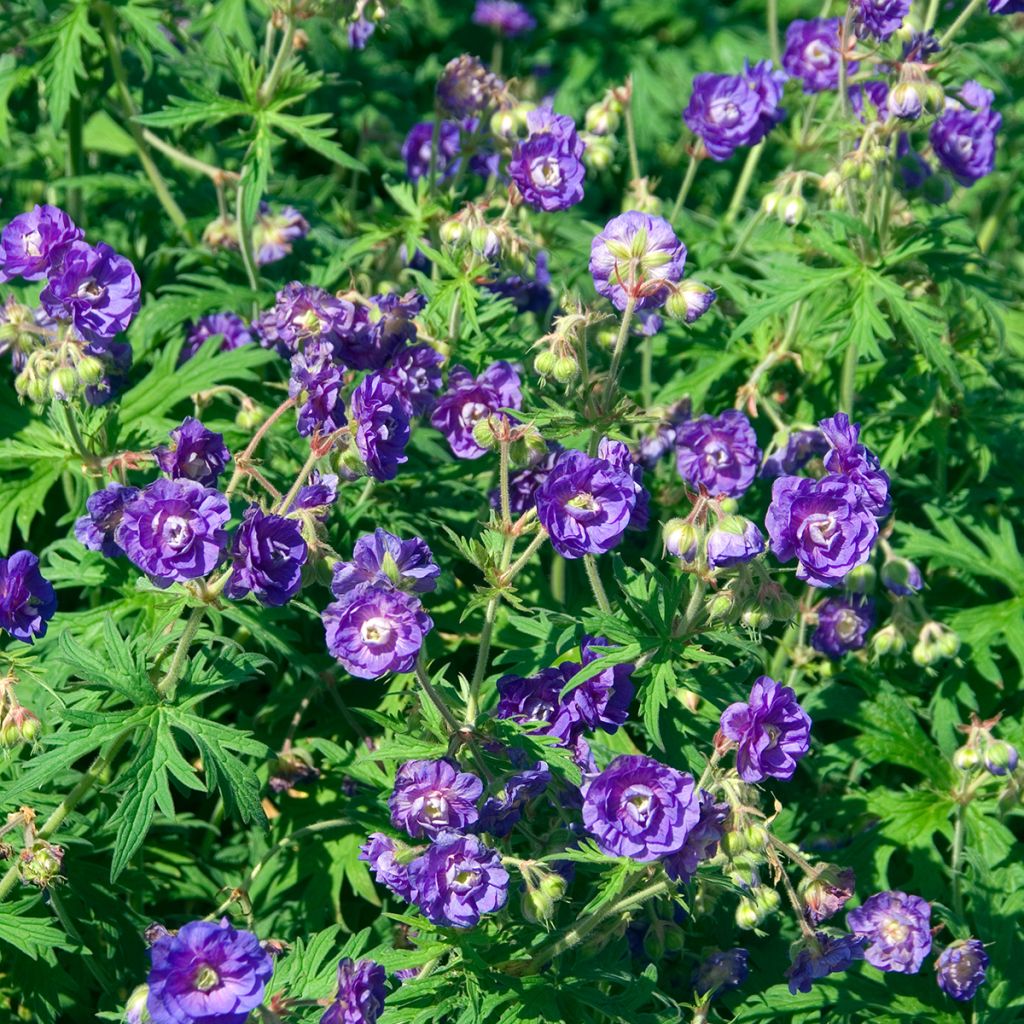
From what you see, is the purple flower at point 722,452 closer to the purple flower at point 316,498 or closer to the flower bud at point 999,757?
the flower bud at point 999,757

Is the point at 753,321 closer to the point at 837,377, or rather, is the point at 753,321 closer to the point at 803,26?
the point at 837,377

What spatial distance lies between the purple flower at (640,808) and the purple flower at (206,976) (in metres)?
0.70

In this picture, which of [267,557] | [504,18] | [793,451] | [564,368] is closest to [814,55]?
[793,451]

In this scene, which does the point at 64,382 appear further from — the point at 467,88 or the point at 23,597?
the point at 467,88

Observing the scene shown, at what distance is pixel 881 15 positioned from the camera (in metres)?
3.79

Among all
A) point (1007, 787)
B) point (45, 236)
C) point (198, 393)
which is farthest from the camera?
point (198, 393)

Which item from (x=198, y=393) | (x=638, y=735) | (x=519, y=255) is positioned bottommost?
(x=638, y=735)

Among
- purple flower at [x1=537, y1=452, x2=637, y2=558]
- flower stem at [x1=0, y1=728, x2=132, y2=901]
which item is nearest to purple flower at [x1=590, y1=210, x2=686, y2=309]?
purple flower at [x1=537, y1=452, x2=637, y2=558]

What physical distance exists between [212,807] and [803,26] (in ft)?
10.1

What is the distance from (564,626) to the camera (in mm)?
3469

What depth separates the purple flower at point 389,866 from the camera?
293cm

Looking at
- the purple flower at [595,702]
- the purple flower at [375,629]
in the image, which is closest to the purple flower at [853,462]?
the purple flower at [595,702]

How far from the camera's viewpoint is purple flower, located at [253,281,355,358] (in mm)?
3436

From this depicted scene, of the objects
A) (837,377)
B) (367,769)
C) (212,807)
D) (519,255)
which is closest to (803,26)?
(837,377)
